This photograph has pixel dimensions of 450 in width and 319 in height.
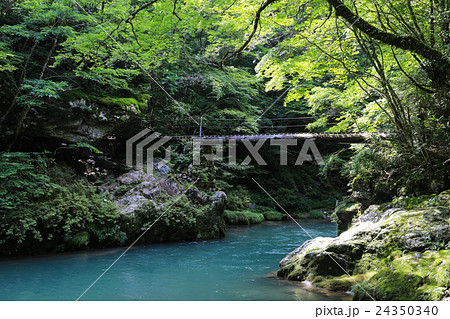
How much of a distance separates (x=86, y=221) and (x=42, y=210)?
3.23ft

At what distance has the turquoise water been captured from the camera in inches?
158

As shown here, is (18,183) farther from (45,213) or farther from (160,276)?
(160,276)

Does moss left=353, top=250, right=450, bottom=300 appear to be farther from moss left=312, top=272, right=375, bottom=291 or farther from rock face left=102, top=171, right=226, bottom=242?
rock face left=102, top=171, right=226, bottom=242

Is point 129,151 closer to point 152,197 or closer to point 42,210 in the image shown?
point 152,197

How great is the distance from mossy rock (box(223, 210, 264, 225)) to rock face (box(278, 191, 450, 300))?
24.1ft

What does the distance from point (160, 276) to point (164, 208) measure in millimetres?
3243

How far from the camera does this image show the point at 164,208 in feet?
26.8

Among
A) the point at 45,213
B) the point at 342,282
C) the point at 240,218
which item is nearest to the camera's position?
the point at 342,282

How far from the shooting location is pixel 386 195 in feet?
19.4

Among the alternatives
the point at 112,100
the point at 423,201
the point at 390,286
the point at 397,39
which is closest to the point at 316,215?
the point at 423,201

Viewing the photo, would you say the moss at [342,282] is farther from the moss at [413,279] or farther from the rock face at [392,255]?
the moss at [413,279]

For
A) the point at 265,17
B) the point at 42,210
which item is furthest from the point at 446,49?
the point at 42,210

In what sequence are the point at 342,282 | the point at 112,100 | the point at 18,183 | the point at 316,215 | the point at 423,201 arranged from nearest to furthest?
1. the point at 342,282
2. the point at 423,201
3. the point at 18,183
4. the point at 112,100
5. the point at 316,215

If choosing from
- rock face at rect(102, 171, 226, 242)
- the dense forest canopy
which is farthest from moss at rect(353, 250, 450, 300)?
rock face at rect(102, 171, 226, 242)
